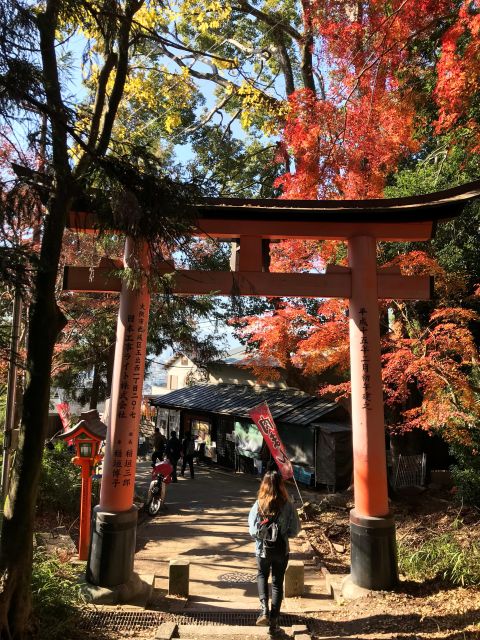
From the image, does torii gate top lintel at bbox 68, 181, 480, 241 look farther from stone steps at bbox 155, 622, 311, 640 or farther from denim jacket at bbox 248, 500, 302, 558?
stone steps at bbox 155, 622, 311, 640

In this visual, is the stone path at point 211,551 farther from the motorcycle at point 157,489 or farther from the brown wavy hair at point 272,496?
the brown wavy hair at point 272,496

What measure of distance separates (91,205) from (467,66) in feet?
27.6

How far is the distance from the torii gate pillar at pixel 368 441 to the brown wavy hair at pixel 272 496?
5.68ft

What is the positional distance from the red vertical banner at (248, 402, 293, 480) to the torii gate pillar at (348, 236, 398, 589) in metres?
2.25

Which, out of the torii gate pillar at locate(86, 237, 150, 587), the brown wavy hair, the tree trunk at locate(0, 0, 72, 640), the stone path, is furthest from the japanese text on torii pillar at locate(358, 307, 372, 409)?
the tree trunk at locate(0, 0, 72, 640)

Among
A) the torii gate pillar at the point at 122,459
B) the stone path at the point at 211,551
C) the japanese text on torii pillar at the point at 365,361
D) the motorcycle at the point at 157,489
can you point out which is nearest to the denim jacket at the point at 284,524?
the stone path at the point at 211,551

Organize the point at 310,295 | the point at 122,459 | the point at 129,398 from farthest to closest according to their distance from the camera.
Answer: the point at 310,295 → the point at 129,398 → the point at 122,459

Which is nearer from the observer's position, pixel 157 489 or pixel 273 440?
pixel 273 440

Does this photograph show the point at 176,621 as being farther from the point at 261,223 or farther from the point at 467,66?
the point at 467,66

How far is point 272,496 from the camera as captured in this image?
504 centimetres

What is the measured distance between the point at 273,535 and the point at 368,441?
214cm

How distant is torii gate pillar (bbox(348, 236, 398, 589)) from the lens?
20.0 ft

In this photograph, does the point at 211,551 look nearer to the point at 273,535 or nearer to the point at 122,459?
the point at 122,459

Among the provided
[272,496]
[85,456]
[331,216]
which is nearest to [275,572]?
[272,496]
